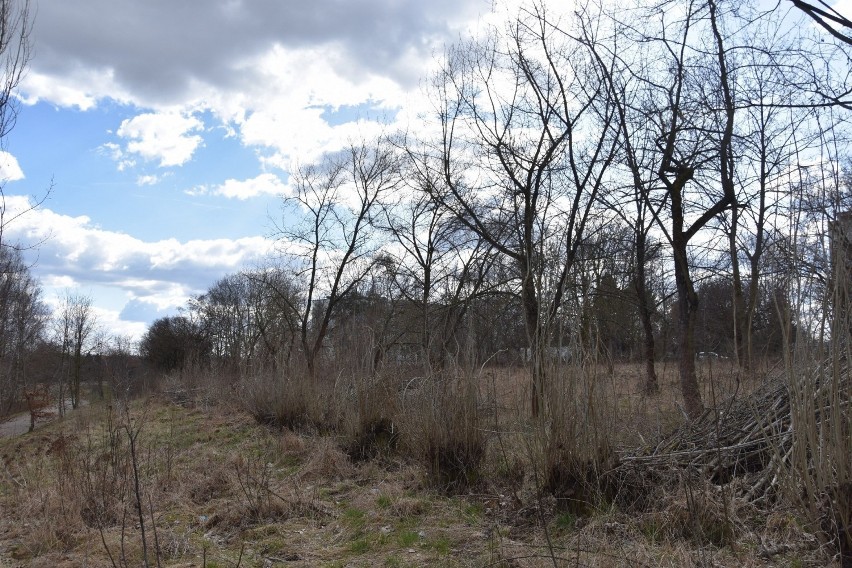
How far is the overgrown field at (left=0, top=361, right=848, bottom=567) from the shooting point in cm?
393

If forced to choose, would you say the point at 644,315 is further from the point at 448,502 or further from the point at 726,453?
the point at 726,453

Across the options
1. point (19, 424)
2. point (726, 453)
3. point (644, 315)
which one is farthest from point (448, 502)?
point (19, 424)

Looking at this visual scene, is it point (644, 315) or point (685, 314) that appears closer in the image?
point (685, 314)

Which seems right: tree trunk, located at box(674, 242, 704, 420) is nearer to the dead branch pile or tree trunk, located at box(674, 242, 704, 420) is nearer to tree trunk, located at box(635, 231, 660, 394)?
tree trunk, located at box(635, 231, 660, 394)

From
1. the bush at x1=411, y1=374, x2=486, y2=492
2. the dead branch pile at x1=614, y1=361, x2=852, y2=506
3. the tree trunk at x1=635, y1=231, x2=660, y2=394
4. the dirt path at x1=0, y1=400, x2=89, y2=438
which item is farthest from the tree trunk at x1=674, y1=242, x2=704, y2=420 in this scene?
the dirt path at x1=0, y1=400, x2=89, y2=438

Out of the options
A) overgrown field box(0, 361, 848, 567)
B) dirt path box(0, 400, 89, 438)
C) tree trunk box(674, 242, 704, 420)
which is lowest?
dirt path box(0, 400, 89, 438)

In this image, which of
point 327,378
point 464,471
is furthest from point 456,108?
point 464,471

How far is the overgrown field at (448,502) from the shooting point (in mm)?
3930

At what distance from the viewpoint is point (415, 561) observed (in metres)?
4.40

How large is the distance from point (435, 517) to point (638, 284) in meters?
9.30

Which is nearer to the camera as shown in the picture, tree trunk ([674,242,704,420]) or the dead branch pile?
the dead branch pile

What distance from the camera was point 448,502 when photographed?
19.1 feet

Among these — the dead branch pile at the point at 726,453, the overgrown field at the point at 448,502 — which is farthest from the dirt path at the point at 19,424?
the dead branch pile at the point at 726,453

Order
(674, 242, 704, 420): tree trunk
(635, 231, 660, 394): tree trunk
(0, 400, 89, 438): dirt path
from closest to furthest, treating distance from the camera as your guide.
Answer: (674, 242, 704, 420): tree trunk → (635, 231, 660, 394): tree trunk → (0, 400, 89, 438): dirt path
